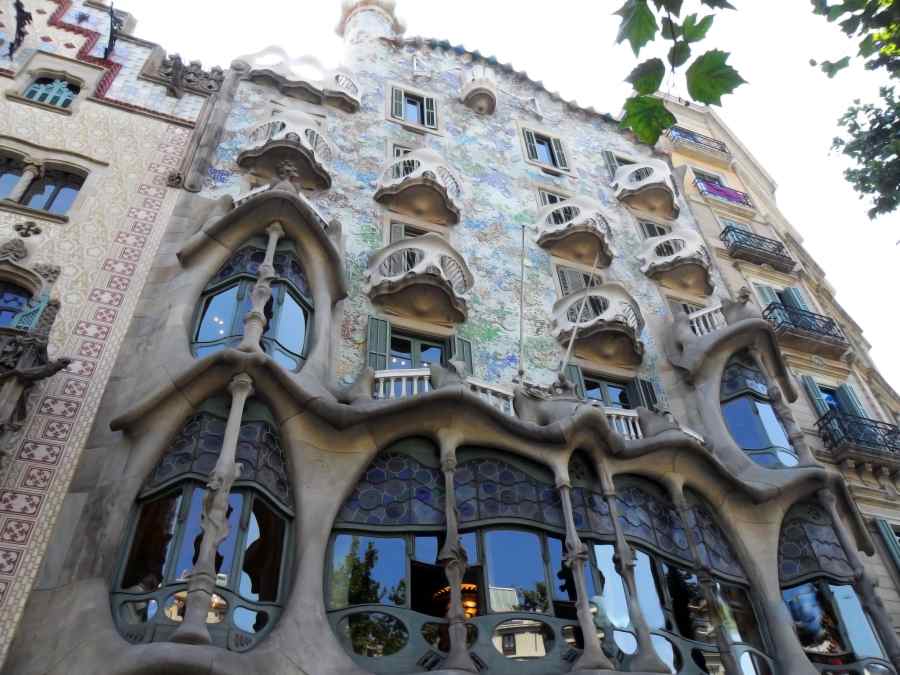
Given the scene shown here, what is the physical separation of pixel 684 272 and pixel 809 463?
6.11m

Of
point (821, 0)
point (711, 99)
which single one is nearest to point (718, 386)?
point (821, 0)

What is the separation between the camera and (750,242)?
2075cm

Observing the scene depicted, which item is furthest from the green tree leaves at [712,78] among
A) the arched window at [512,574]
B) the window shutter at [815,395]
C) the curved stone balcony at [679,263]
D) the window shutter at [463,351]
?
the window shutter at [815,395]

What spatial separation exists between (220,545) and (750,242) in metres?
17.3

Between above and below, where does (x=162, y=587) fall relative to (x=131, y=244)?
below

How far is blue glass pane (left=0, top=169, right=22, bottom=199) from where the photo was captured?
12736 mm

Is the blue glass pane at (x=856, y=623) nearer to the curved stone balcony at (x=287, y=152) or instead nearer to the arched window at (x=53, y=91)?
the curved stone balcony at (x=287, y=152)

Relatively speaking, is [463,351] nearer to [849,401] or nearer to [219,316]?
[219,316]

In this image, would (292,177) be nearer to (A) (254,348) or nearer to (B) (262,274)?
(B) (262,274)

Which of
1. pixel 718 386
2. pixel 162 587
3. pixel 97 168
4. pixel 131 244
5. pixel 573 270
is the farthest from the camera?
pixel 573 270

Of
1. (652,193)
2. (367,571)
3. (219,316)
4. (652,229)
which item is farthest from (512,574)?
(652,193)

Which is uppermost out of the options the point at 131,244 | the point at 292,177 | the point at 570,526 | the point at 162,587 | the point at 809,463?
the point at 292,177

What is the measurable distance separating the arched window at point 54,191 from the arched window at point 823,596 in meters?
13.5

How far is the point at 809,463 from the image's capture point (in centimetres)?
1312
